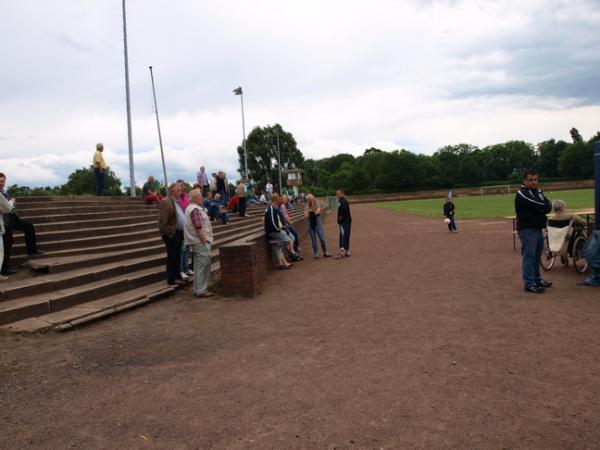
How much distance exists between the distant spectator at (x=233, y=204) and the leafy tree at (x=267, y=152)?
5361cm

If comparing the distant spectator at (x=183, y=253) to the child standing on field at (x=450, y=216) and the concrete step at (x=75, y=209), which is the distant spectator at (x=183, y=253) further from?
the child standing on field at (x=450, y=216)

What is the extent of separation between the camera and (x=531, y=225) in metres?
7.14

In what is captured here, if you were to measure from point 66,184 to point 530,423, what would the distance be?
95248 millimetres

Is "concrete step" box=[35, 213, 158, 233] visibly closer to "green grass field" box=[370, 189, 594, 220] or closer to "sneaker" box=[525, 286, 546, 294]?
"sneaker" box=[525, 286, 546, 294]

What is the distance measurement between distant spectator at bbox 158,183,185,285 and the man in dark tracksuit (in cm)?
571

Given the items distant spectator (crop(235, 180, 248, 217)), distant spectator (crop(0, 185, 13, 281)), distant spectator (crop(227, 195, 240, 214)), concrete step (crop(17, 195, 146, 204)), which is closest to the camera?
distant spectator (crop(0, 185, 13, 281))

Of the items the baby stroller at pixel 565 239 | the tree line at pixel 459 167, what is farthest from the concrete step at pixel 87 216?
the tree line at pixel 459 167

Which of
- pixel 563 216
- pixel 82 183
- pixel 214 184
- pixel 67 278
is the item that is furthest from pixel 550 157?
pixel 67 278

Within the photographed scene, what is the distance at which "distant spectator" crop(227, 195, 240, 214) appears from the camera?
19.0 m

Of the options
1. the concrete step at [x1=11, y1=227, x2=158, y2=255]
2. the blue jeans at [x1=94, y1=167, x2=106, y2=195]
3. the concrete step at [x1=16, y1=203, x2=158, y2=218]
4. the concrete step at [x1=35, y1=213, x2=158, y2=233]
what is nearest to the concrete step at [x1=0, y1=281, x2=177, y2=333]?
the concrete step at [x1=11, y1=227, x2=158, y2=255]

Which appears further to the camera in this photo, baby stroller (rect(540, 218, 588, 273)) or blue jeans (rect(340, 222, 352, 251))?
blue jeans (rect(340, 222, 352, 251))

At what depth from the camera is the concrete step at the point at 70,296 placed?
5.76m

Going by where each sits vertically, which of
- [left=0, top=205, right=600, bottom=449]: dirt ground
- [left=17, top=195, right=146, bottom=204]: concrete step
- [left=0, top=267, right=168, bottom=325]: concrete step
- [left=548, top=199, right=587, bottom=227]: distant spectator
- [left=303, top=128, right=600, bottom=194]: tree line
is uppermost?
[left=303, top=128, right=600, bottom=194]: tree line

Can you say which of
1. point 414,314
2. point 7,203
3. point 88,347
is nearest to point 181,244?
point 7,203
